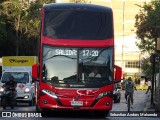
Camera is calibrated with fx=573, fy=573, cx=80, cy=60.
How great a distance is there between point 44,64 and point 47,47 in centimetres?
60

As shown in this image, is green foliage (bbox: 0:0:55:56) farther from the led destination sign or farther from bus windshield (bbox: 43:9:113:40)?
the led destination sign

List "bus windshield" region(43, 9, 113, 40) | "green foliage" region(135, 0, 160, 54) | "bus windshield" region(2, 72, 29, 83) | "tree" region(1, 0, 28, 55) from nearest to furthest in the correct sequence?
"bus windshield" region(43, 9, 113, 40) < "bus windshield" region(2, 72, 29, 83) < "green foliage" region(135, 0, 160, 54) < "tree" region(1, 0, 28, 55)

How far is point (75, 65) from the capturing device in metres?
19.9

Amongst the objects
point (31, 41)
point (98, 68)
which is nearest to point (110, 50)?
point (98, 68)

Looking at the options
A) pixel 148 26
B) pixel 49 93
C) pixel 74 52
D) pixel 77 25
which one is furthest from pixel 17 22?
pixel 49 93

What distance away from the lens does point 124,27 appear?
362ft

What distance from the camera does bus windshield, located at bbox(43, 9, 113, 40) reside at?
65.7 feet

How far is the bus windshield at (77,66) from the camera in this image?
19797 millimetres

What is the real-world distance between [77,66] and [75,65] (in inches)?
3.1

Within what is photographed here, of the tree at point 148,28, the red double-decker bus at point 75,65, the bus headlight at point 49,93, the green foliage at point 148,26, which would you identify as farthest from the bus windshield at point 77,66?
the tree at point 148,28

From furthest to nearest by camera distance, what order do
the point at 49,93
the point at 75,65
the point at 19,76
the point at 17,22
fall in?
the point at 17,22, the point at 19,76, the point at 75,65, the point at 49,93

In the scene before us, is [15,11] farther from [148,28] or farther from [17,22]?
[148,28]

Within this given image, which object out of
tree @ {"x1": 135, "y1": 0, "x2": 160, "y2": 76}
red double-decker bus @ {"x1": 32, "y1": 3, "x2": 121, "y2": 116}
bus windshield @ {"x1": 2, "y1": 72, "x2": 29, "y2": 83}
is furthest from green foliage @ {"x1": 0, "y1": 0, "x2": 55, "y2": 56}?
A: red double-decker bus @ {"x1": 32, "y1": 3, "x2": 121, "y2": 116}

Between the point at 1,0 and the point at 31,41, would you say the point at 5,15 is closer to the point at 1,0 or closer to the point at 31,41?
the point at 1,0
